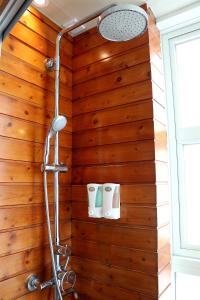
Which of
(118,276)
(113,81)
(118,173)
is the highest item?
(113,81)

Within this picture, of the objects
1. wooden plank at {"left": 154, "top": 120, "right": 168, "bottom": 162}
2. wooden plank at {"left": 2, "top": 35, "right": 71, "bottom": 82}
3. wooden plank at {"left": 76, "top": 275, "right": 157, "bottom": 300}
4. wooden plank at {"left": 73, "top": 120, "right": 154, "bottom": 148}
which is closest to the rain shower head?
wooden plank at {"left": 73, "top": 120, "right": 154, "bottom": 148}

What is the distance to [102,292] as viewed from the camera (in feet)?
3.86

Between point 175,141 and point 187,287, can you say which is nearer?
point 187,287

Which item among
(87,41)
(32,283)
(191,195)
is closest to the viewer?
(32,283)

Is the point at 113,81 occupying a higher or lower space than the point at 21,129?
higher

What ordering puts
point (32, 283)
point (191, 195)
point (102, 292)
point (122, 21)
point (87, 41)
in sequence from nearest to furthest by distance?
point (122, 21) < point (32, 283) < point (102, 292) < point (191, 195) < point (87, 41)

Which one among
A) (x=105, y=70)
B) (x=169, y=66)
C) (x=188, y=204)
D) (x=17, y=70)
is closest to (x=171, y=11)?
(x=169, y=66)

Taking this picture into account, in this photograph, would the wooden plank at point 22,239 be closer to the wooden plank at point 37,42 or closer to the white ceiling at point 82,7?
the wooden plank at point 37,42

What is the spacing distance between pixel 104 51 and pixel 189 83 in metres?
0.56

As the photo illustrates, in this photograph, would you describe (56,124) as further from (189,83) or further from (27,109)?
(189,83)

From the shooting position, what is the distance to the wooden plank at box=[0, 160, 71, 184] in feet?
3.41

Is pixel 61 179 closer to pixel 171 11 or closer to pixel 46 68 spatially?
pixel 46 68

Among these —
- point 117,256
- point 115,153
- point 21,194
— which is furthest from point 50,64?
point 117,256

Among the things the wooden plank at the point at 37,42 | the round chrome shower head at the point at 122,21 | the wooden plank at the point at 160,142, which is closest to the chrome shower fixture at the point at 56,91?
the round chrome shower head at the point at 122,21
